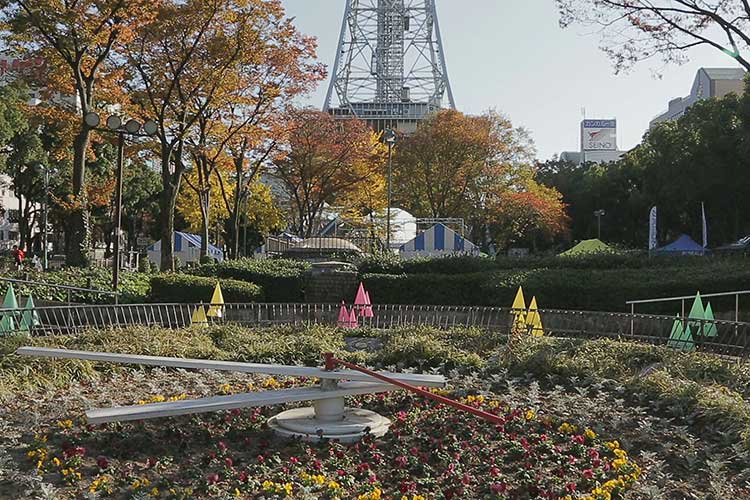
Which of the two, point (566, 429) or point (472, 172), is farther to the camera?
point (472, 172)

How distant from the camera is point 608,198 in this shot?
55.7 m

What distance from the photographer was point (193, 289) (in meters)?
18.7

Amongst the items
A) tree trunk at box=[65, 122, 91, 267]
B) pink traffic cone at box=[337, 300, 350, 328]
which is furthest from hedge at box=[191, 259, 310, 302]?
pink traffic cone at box=[337, 300, 350, 328]

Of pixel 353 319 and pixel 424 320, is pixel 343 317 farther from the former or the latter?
pixel 424 320

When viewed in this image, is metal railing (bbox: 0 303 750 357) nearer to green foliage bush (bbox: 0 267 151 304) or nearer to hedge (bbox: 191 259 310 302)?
green foliage bush (bbox: 0 267 151 304)

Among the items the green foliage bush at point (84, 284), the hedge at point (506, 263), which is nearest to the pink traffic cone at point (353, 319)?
the green foliage bush at point (84, 284)

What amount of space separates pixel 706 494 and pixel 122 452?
4.16m

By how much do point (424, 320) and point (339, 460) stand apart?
347 inches

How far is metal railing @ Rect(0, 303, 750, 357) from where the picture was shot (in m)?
10.9

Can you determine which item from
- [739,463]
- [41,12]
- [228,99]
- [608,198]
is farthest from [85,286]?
[608,198]

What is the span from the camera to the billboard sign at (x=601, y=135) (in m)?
129

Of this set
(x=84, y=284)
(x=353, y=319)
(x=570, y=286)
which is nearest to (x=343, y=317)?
(x=353, y=319)

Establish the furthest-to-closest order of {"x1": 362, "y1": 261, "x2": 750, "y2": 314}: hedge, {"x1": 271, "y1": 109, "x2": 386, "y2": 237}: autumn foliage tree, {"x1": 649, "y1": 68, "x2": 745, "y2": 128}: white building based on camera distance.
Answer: {"x1": 649, "y1": 68, "x2": 745, "y2": 128}: white building, {"x1": 271, "y1": 109, "x2": 386, "y2": 237}: autumn foliage tree, {"x1": 362, "y1": 261, "x2": 750, "y2": 314}: hedge

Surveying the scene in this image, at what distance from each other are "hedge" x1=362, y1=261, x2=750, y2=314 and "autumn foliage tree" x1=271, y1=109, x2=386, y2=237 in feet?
60.9
